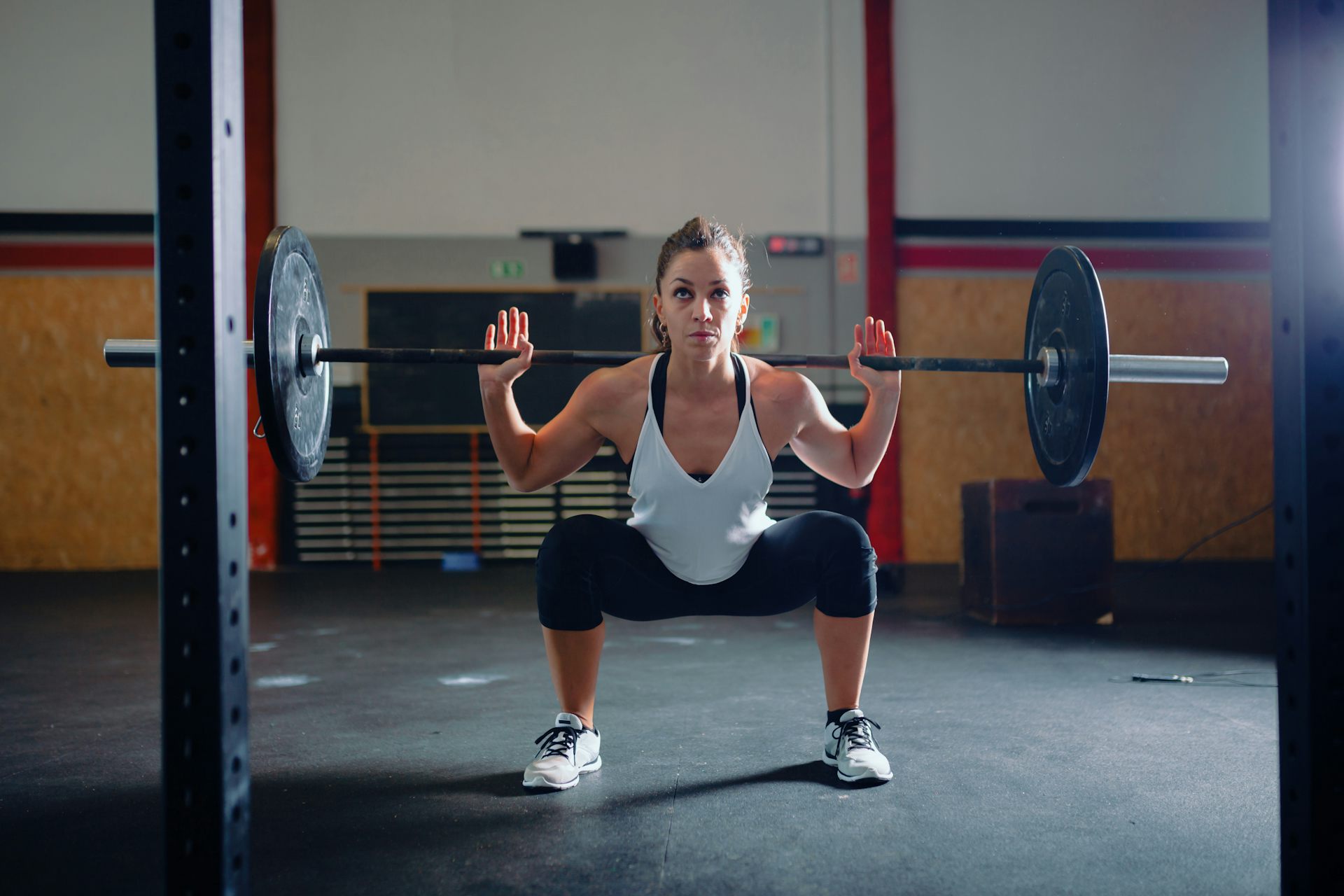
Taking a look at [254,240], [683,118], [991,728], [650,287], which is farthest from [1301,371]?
[254,240]

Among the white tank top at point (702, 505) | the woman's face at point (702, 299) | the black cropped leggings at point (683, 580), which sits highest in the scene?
the woman's face at point (702, 299)

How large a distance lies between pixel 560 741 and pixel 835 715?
1.60ft

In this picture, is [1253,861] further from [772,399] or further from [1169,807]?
[772,399]

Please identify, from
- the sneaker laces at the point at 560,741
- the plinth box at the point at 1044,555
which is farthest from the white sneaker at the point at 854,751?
the plinth box at the point at 1044,555

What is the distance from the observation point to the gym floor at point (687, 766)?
4.04 feet

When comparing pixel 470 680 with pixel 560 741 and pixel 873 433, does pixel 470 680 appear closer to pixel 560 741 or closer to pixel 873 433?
pixel 560 741

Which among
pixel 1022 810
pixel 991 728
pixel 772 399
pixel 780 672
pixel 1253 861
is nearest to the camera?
pixel 1253 861

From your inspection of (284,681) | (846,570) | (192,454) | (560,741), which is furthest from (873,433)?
(284,681)

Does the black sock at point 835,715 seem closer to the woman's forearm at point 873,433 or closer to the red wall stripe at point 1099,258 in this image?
the woman's forearm at point 873,433

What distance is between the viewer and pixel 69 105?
5090 millimetres

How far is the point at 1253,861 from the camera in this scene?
1246 millimetres

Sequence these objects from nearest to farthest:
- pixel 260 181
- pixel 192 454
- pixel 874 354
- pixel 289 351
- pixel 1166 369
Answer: pixel 192 454, pixel 289 351, pixel 1166 369, pixel 874 354, pixel 260 181

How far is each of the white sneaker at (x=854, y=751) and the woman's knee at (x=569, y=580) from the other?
465mm

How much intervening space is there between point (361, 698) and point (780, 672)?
1.08 m
